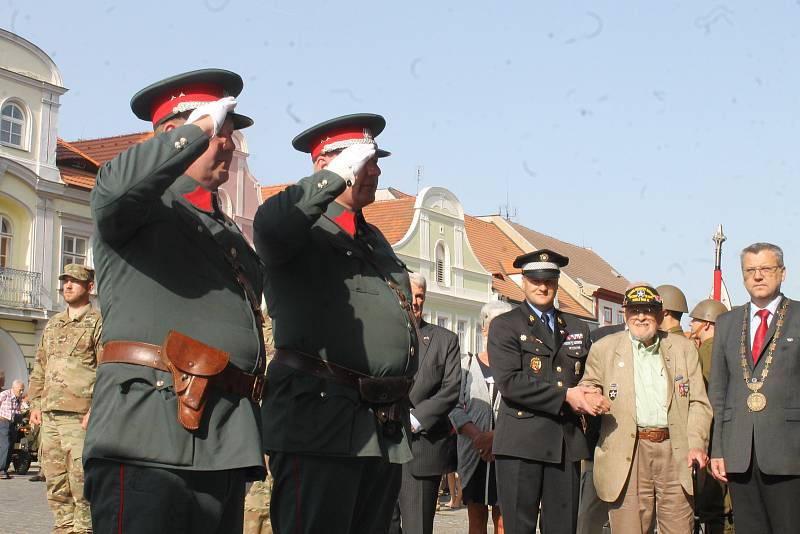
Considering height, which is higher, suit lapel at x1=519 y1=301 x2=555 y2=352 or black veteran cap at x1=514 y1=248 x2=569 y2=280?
black veteran cap at x1=514 y1=248 x2=569 y2=280

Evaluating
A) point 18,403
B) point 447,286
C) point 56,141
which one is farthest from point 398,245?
point 18,403

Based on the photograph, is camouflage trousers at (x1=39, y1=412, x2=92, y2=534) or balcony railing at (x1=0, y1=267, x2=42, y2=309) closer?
camouflage trousers at (x1=39, y1=412, x2=92, y2=534)

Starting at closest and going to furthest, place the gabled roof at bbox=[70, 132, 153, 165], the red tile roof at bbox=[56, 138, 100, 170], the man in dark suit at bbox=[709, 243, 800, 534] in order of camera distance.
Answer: the man in dark suit at bbox=[709, 243, 800, 534] < the red tile roof at bbox=[56, 138, 100, 170] < the gabled roof at bbox=[70, 132, 153, 165]

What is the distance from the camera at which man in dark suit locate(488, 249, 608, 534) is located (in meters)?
7.19

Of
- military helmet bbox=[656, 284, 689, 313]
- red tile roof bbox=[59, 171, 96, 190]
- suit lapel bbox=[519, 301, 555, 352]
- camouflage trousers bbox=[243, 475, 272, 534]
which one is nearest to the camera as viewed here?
suit lapel bbox=[519, 301, 555, 352]

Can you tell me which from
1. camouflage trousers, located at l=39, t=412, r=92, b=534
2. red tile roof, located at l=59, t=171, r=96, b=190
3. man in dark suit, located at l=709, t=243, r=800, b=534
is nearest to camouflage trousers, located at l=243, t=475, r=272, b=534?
camouflage trousers, located at l=39, t=412, r=92, b=534

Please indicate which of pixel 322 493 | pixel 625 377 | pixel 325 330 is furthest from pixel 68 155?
pixel 322 493

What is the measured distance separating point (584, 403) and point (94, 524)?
392cm

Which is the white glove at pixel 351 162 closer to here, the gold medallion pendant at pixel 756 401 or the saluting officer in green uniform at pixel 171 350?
the saluting officer in green uniform at pixel 171 350

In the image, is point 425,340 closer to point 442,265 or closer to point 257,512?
point 257,512

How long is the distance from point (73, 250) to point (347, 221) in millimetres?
28016

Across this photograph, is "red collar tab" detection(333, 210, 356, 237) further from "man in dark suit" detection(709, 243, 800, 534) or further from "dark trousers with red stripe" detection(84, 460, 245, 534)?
"man in dark suit" detection(709, 243, 800, 534)

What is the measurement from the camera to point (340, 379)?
193 inches

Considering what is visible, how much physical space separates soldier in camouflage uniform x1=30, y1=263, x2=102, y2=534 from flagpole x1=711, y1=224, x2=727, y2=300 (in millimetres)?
10051
